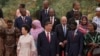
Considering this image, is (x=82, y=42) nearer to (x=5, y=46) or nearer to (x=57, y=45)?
(x=57, y=45)

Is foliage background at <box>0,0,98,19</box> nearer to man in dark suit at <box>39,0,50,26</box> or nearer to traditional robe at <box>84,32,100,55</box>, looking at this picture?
man in dark suit at <box>39,0,50,26</box>

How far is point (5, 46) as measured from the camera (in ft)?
46.8

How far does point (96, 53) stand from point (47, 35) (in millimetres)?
1736

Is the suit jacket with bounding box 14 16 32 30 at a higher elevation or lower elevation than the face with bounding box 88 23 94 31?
lower

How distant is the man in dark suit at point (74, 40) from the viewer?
13.7 metres

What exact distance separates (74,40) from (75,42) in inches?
3.2

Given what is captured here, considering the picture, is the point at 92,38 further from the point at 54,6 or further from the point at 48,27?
the point at 54,6

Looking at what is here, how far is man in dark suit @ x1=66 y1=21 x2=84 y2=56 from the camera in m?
13.7

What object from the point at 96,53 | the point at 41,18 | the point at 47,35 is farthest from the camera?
the point at 41,18

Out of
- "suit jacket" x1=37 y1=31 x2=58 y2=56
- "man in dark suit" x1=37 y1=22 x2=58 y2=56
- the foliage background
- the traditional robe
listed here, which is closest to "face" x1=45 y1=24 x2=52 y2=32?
"man in dark suit" x1=37 y1=22 x2=58 y2=56

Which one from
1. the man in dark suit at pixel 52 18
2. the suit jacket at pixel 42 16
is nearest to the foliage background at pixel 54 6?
the suit jacket at pixel 42 16

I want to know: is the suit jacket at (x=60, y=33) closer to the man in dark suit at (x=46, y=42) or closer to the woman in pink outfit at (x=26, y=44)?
the man in dark suit at (x=46, y=42)

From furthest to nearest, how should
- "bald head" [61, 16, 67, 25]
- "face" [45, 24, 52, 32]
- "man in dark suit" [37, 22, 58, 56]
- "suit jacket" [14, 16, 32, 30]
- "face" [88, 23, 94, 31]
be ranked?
1. "suit jacket" [14, 16, 32, 30]
2. "bald head" [61, 16, 67, 25]
3. "man in dark suit" [37, 22, 58, 56]
4. "face" [45, 24, 52, 32]
5. "face" [88, 23, 94, 31]

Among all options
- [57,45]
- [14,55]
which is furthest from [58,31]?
[14,55]
